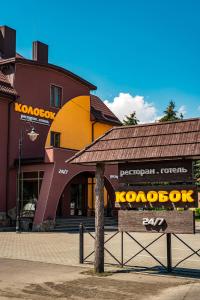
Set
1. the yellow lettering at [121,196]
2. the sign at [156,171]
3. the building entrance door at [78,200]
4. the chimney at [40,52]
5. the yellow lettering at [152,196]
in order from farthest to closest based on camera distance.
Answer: the chimney at [40,52] < the building entrance door at [78,200] < the yellow lettering at [121,196] < the yellow lettering at [152,196] < the sign at [156,171]

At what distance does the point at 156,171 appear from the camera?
32.0ft

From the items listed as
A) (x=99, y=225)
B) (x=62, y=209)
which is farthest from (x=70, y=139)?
(x=99, y=225)

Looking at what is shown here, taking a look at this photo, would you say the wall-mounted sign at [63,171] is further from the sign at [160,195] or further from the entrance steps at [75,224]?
the sign at [160,195]

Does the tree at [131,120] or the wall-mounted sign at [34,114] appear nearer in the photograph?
the wall-mounted sign at [34,114]

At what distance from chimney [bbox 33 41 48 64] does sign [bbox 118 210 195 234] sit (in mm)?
21983

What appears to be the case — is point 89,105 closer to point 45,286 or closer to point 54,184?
point 54,184

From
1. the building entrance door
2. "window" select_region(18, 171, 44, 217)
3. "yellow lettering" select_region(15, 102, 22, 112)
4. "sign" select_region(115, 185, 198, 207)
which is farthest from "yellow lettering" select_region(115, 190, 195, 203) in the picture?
the building entrance door

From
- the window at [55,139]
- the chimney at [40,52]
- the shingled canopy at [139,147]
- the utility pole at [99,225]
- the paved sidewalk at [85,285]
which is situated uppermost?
the chimney at [40,52]

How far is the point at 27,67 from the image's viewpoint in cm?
2662

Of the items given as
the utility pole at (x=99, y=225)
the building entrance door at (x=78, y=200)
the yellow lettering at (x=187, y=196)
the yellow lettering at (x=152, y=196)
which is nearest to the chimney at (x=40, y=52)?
the building entrance door at (x=78, y=200)

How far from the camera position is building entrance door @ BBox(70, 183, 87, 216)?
29.5m

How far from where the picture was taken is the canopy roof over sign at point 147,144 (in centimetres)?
909

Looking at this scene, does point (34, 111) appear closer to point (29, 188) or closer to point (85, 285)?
point (29, 188)

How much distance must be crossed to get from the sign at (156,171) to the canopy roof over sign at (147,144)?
439 mm
